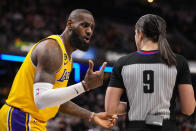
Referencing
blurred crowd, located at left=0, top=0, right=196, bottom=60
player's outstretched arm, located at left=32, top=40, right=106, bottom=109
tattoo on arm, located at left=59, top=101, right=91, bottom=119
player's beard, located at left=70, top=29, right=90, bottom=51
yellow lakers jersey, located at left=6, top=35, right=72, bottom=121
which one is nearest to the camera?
player's outstretched arm, located at left=32, top=40, right=106, bottom=109

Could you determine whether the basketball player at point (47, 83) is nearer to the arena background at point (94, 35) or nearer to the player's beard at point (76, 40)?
the player's beard at point (76, 40)

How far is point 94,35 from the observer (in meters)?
11.4

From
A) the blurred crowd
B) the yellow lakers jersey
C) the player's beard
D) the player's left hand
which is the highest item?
the blurred crowd

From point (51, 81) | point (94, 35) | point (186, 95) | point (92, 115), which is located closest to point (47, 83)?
point (51, 81)

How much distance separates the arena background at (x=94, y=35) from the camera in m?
8.04

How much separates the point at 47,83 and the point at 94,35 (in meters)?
8.98

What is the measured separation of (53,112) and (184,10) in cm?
1536

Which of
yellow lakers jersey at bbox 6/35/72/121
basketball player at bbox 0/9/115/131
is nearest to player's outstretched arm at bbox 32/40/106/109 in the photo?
basketball player at bbox 0/9/115/131

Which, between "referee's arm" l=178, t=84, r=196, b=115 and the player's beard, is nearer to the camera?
"referee's arm" l=178, t=84, r=196, b=115

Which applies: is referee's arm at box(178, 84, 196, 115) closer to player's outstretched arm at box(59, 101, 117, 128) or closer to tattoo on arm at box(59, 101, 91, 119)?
player's outstretched arm at box(59, 101, 117, 128)

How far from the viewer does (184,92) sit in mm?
2068

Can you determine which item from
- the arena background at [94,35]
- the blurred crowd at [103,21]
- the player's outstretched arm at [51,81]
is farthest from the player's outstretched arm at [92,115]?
the blurred crowd at [103,21]

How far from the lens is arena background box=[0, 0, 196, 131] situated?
8040 mm

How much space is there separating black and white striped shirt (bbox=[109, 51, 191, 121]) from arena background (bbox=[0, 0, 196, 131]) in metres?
3.50
